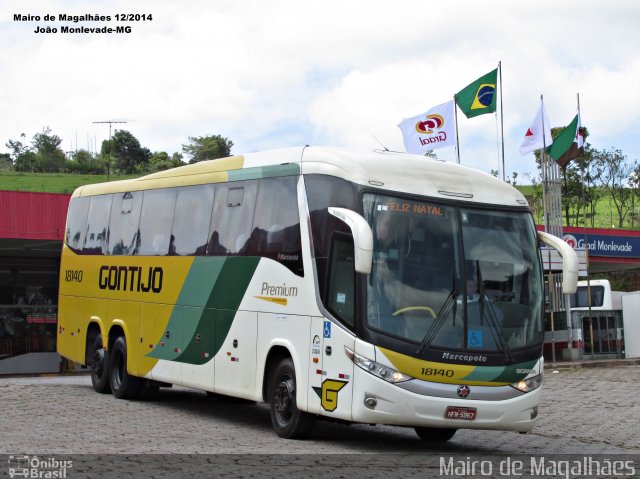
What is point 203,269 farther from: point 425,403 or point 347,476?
point 347,476

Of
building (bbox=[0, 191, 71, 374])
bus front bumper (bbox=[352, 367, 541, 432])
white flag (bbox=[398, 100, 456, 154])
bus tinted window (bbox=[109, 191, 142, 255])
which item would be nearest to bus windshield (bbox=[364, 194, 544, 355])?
bus front bumper (bbox=[352, 367, 541, 432])

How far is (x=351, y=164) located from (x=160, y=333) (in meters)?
5.62

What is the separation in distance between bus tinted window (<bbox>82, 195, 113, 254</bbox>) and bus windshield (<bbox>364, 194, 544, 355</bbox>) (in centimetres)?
852

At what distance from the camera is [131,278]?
1802cm

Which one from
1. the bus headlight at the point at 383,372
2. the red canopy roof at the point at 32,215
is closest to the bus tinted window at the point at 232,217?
the bus headlight at the point at 383,372

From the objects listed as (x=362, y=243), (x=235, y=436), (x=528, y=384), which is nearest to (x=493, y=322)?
(x=528, y=384)

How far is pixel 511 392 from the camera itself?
Answer: 40.4 ft

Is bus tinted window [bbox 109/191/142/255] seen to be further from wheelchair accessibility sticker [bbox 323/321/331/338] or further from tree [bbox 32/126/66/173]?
tree [bbox 32/126/66/173]

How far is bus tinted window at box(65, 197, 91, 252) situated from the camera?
20.7 metres

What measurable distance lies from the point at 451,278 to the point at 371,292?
3.09ft

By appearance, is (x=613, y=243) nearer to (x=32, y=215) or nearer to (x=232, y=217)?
(x=32, y=215)

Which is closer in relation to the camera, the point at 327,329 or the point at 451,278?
the point at 451,278

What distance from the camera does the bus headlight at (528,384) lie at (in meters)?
12.4

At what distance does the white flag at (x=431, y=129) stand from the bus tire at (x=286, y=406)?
65.9 ft
